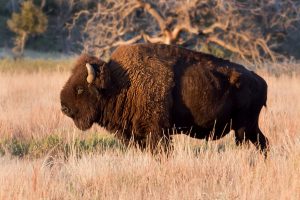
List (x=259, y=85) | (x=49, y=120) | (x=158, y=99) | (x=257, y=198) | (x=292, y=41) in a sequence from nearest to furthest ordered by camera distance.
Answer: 1. (x=257, y=198)
2. (x=158, y=99)
3. (x=259, y=85)
4. (x=49, y=120)
5. (x=292, y=41)

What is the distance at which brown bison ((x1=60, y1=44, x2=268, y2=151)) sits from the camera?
8.02m

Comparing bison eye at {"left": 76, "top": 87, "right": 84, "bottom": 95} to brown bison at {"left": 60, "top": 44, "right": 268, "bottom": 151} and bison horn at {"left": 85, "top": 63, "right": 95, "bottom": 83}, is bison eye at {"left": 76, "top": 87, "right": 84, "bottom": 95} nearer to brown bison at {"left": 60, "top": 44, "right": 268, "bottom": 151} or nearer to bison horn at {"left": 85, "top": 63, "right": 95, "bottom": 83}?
brown bison at {"left": 60, "top": 44, "right": 268, "bottom": 151}

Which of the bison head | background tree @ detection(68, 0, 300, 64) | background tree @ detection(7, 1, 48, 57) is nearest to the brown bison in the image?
the bison head

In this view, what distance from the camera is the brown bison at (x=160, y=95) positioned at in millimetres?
8023

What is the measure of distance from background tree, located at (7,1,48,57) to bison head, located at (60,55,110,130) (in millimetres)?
41476

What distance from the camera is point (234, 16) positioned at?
2292 centimetres

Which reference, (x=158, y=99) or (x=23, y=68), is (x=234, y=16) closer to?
(x=23, y=68)

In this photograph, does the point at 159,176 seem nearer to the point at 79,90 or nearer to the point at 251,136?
the point at 79,90

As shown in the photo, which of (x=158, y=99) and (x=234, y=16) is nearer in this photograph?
(x=158, y=99)

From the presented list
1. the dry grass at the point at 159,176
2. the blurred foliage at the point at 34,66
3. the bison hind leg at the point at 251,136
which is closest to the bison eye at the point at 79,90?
the dry grass at the point at 159,176

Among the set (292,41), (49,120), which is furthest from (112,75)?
(292,41)

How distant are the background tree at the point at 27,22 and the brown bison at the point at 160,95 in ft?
136

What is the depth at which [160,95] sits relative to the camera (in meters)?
8.03

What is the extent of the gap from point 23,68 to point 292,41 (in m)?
25.1
